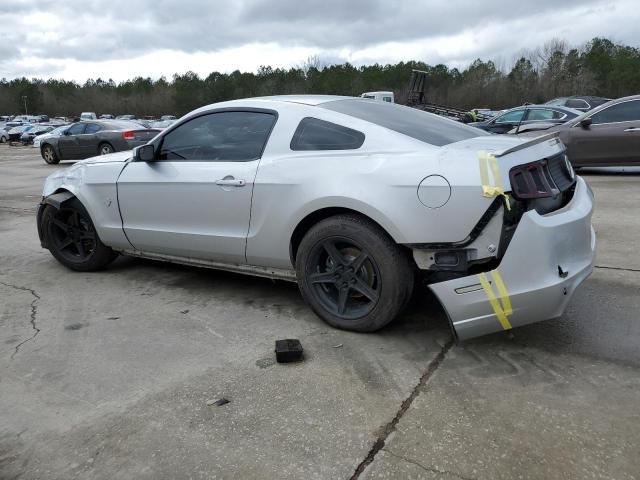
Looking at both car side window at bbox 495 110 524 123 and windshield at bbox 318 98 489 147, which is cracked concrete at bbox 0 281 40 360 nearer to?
windshield at bbox 318 98 489 147

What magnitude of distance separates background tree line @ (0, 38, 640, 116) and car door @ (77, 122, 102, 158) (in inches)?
2069

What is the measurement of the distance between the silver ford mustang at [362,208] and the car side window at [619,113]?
23.3ft

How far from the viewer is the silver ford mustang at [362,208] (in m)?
3.04

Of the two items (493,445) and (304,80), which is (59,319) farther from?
(304,80)

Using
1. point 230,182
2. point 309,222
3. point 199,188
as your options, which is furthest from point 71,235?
point 309,222

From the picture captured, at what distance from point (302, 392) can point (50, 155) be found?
19.1m

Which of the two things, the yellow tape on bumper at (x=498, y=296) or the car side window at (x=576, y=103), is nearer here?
the yellow tape on bumper at (x=498, y=296)

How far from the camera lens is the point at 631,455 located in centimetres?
230

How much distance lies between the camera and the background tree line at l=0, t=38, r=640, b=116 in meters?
72.6

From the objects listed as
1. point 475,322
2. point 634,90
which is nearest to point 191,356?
point 475,322

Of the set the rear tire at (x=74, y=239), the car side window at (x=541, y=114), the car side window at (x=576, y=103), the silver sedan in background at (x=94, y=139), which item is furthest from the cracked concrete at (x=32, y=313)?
the car side window at (x=576, y=103)

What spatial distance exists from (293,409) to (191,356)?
91cm

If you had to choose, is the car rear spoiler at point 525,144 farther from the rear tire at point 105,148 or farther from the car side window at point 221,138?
the rear tire at point 105,148

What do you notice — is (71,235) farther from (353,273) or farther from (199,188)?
(353,273)
